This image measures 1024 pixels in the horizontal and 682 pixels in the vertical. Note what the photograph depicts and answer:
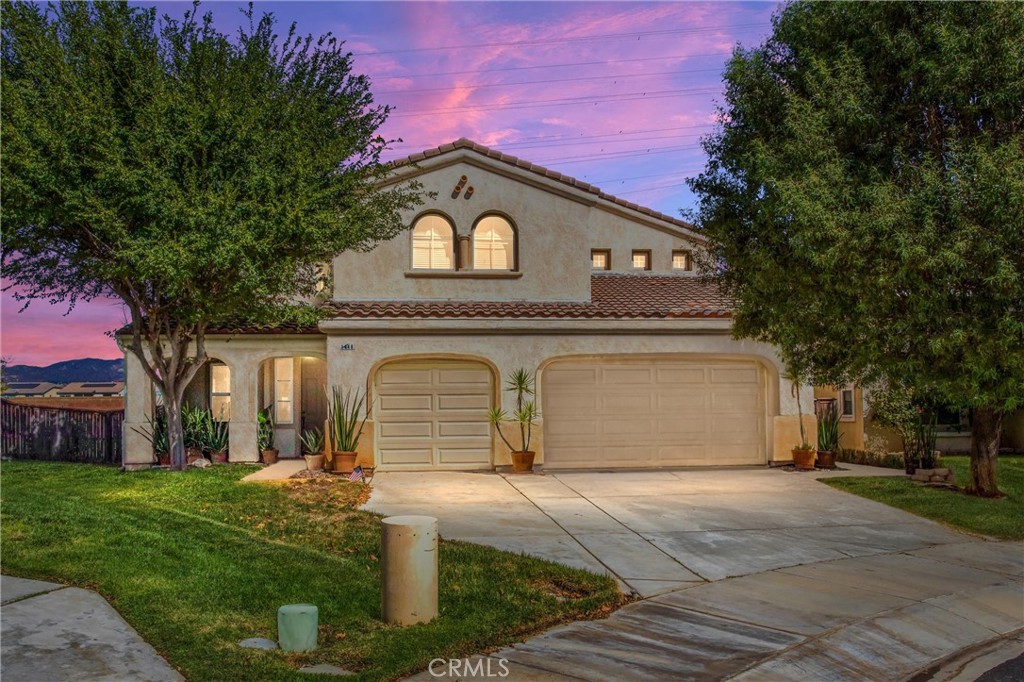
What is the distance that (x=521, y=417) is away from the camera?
17.9 meters

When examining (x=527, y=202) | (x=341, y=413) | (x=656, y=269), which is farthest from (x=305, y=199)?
(x=656, y=269)

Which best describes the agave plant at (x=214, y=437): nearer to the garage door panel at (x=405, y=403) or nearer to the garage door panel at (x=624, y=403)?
the garage door panel at (x=405, y=403)

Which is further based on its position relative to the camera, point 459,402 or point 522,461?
point 459,402

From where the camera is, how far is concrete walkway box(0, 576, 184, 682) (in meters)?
5.75

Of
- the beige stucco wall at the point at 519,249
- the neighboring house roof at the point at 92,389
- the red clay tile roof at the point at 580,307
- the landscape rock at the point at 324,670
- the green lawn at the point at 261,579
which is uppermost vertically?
the beige stucco wall at the point at 519,249

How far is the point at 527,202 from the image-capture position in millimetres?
19859

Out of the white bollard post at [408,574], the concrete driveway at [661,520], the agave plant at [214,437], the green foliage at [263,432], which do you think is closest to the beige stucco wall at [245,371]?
the green foliage at [263,432]

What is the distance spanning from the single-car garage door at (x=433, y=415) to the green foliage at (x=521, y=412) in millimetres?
476

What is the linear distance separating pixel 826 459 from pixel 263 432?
1279cm

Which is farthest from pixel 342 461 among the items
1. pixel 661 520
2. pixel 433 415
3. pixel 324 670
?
pixel 324 670

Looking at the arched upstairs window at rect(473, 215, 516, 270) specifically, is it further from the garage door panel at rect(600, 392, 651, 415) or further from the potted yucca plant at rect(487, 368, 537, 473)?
the garage door panel at rect(600, 392, 651, 415)

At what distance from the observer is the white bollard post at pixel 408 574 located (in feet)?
23.6

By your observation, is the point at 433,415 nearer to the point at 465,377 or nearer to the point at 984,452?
the point at 465,377

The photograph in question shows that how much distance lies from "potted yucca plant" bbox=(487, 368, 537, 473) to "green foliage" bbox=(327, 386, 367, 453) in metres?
2.80
